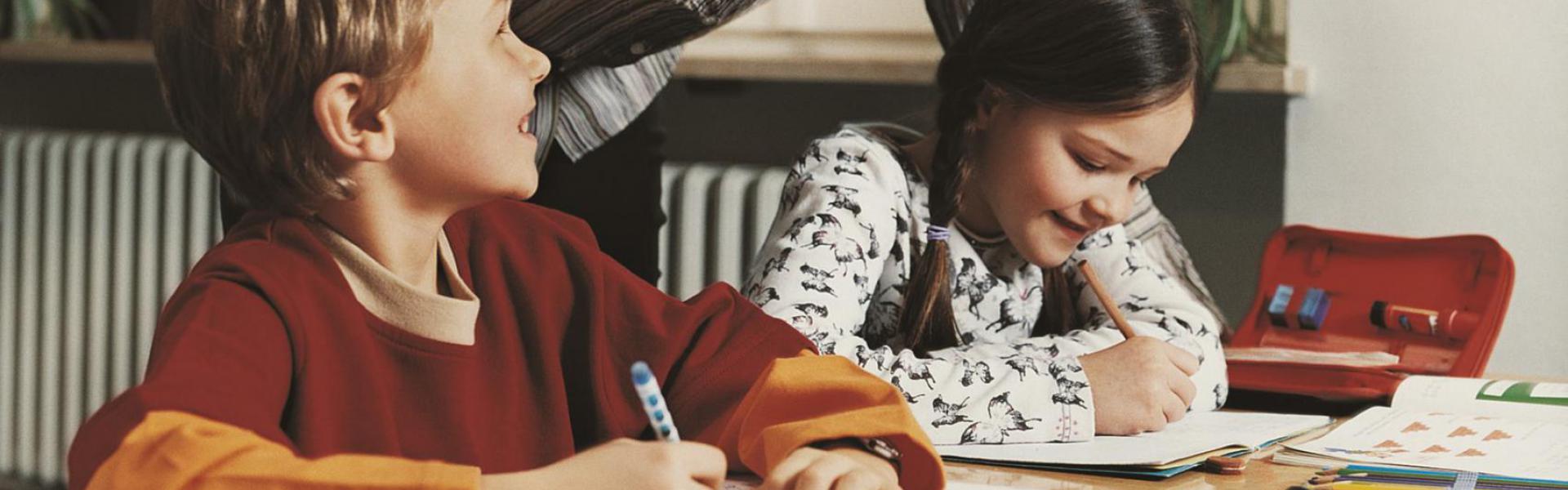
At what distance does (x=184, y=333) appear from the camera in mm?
655

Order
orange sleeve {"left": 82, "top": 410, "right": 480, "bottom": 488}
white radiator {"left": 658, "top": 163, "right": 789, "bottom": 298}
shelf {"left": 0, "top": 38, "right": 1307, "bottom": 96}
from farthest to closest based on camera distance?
white radiator {"left": 658, "top": 163, "right": 789, "bottom": 298}
shelf {"left": 0, "top": 38, "right": 1307, "bottom": 96}
orange sleeve {"left": 82, "top": 410, "right": 480, "bottom": 488}

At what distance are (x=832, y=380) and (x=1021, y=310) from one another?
497 millimetres

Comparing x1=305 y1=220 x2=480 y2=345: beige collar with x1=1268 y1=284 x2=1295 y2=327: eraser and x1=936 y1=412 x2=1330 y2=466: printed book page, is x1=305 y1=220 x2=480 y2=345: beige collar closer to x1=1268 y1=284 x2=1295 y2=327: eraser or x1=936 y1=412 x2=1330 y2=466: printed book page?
x1=936 y1=412 x2=1330 y2=466: printed book page

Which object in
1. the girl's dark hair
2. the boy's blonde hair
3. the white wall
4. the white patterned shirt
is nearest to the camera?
the boy's blonde hair

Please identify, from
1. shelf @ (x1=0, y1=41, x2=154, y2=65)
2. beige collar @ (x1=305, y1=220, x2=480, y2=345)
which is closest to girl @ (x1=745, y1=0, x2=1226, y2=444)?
beige collar @ (x1=305, y1=220, x2=480, y2=345)

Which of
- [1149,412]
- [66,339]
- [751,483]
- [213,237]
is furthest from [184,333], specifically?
[66,339]

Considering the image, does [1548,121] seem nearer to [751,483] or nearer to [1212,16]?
[1212,16]

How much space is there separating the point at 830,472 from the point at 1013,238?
1.72 ft

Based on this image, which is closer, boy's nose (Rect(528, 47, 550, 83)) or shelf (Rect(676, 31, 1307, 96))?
boy's nose (Rect(528, 47, 550, 83))

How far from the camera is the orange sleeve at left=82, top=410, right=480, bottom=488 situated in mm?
592

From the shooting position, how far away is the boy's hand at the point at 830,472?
0.75 meters

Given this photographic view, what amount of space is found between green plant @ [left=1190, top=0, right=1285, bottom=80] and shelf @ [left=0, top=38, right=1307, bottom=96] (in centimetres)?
4

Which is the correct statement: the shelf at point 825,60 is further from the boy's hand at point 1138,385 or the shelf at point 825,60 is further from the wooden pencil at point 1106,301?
the boy's hand at point 1138,385

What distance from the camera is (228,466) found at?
1.95 feet
